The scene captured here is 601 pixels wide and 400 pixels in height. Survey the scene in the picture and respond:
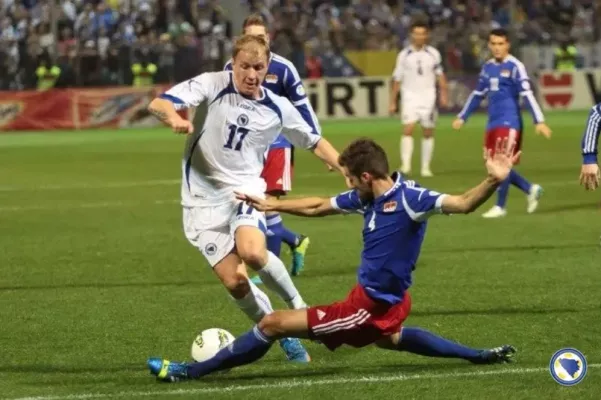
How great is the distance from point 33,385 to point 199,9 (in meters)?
27.9

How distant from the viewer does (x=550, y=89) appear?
106 feet

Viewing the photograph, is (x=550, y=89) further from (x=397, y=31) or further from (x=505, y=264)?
(x=505, y=264)

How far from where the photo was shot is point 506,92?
1525 centimetres

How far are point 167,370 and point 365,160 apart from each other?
155 centimetres

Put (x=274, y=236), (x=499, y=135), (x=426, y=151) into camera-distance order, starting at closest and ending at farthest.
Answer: (x=274, y=236) < (x=499, y=135) < (x=426, y=151)

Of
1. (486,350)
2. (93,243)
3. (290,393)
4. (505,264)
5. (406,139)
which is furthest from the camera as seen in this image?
(406,139)

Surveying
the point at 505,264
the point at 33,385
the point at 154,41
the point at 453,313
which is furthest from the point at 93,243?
the point at 154,41

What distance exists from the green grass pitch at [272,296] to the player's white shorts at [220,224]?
0.70 m

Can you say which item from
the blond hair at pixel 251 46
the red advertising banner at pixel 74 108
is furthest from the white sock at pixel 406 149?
the blond hair at pixel 251 46

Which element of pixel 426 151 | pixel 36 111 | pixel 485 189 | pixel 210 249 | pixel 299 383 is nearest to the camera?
pixel 485 189

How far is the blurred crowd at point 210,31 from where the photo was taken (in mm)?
30875

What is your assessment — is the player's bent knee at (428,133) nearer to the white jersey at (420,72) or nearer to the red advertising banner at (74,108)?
the white jersey at (420,72)

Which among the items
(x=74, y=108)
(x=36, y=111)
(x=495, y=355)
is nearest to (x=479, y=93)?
(x=495, y=355)

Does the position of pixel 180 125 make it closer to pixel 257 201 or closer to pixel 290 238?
pixel 257 201
